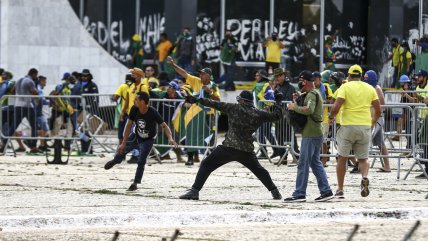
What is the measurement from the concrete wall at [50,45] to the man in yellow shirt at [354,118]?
61.5ft

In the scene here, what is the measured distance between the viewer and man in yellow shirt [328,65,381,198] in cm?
1598

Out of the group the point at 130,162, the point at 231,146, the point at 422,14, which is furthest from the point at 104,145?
the point at 422,14

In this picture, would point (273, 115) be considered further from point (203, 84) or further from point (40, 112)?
point (40, 112)

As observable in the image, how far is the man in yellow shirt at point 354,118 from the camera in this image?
16.0 meters

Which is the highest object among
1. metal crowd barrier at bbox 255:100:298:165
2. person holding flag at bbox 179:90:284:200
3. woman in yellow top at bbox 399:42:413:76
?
woman in yellow top at bbox 399:42:413:76

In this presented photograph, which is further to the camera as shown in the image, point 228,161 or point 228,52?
point 228,52

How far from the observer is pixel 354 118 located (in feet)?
52.5

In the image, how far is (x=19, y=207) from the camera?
1434 cm

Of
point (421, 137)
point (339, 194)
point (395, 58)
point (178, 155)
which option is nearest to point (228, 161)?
point (339, 194)

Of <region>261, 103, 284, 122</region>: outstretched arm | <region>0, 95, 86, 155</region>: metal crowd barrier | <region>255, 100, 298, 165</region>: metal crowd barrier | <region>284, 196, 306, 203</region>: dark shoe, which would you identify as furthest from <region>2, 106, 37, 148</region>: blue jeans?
<region>284, 196, 306, 203</region>: dark shoe

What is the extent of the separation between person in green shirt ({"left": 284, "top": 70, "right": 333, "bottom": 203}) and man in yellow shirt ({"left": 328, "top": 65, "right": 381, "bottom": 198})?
0.35 meters

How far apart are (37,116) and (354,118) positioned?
11512 mm

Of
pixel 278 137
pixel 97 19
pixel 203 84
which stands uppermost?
pixel 97 19

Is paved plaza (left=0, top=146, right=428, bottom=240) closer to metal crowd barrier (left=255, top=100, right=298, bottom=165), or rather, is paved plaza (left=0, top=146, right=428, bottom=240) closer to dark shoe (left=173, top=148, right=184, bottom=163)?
metal crowd barrier (left=255, top=100, right=298, bottom=165)
